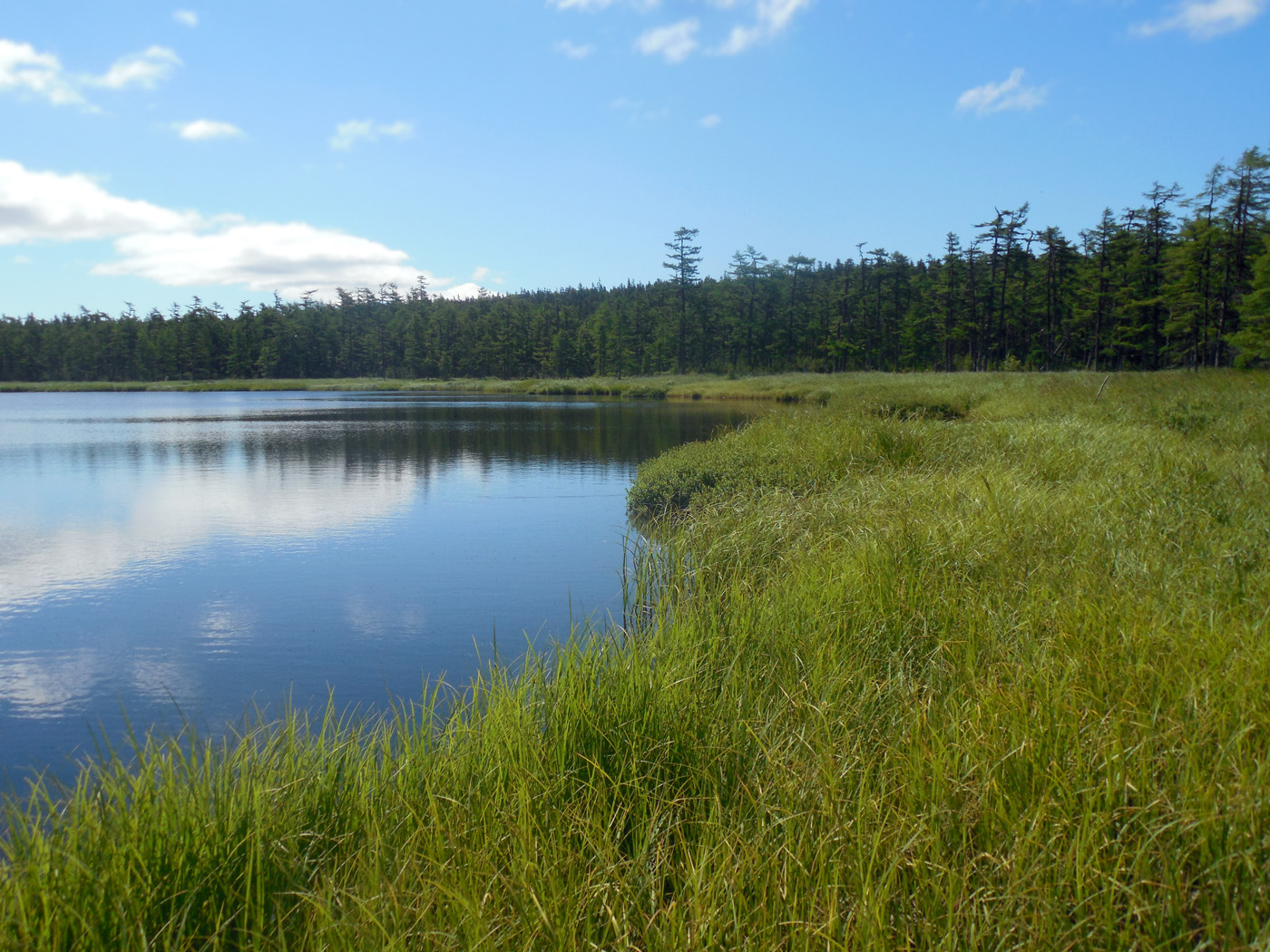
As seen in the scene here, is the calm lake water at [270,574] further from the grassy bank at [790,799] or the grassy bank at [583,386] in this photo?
the grassy bank at [583,386]

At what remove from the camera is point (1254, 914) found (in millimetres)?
2088

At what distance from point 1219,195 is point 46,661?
56637 millimetres

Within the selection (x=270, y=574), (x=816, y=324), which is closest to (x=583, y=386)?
(x=816, y=324)

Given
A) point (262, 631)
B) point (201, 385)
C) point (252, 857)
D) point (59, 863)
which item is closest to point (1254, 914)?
point (252, 857)

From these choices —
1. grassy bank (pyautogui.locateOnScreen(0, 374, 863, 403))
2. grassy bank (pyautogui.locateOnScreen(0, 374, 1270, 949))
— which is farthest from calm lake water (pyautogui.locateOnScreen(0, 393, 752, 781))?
grassy bank (pyautogui.locateOnScreen(0, 374, 863, 403))

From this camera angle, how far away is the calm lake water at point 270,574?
6.48 metres

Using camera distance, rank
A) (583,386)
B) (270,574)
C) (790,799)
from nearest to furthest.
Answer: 1. (790,799)
2. (270,574)
3. (583,386)

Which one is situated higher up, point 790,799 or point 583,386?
point 583,386

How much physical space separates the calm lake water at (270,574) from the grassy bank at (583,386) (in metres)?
25.6

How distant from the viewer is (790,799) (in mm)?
2873

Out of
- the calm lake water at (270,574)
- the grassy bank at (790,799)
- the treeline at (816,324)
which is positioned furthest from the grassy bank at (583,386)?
the grassy bank at (790,799)

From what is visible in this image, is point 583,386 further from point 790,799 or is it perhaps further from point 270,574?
point 790,799

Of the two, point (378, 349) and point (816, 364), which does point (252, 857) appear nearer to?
point (816, 364)

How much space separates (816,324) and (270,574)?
71.8 metres
